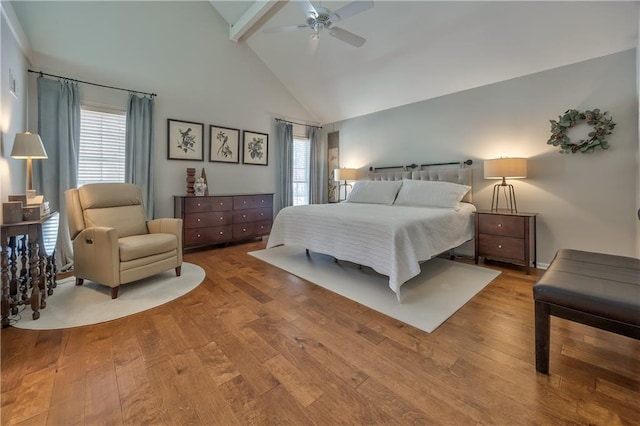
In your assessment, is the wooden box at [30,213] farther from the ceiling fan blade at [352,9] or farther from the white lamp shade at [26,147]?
the ceiling fan blade at [352,9]

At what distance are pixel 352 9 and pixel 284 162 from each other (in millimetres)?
3419

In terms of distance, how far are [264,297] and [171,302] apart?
819 mm

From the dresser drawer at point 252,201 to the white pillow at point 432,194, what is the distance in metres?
2.38

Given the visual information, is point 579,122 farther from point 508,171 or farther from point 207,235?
point 207,235

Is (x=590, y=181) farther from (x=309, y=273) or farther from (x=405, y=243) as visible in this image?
(x=309, y=273)

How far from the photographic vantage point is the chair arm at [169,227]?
120 inches

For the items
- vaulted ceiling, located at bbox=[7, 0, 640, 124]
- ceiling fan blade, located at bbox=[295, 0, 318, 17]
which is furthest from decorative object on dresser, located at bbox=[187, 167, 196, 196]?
ceiling fan blade, located at bbox=[295, 0, 318, 17]

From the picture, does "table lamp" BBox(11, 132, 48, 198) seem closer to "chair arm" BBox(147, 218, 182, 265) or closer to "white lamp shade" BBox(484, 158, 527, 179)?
"chair arm" BBox(147, 218, 182, 265)

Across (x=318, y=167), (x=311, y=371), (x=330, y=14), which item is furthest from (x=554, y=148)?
(x=318, y=167)

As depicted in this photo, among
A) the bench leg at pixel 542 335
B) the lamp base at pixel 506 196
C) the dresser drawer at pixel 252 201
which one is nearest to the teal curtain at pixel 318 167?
the dresser drawer at pixel 252 201

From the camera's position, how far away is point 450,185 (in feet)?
12.4

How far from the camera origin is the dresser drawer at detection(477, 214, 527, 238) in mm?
3223

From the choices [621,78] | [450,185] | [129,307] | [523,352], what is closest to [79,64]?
[129,307]

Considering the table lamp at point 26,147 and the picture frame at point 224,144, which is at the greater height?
the picture frame at point 224,144
